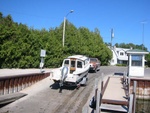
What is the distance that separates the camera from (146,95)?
22344 mm

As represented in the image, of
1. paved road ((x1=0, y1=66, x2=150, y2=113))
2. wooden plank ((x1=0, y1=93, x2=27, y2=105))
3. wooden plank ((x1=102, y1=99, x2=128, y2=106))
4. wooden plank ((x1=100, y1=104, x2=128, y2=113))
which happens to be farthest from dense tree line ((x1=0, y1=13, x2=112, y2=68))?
wooden plank ((x1=100, y1=104, x2=128, y2=113))

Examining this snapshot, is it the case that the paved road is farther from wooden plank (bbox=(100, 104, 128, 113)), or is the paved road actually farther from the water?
the water

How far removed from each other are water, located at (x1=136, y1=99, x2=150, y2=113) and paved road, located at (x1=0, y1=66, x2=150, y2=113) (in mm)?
4417

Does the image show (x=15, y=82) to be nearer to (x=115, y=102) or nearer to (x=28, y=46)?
(x=115, y=102)

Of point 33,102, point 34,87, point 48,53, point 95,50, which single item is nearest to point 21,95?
point 33,102

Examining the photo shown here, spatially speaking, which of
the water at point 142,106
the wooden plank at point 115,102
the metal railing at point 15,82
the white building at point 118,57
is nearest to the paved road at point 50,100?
the metal railing at point 15,82

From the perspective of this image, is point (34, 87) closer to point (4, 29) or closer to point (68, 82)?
point (68, 82)

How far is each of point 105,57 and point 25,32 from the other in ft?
103

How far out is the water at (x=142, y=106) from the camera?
1818 centimetres

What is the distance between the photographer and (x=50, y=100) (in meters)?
14.8

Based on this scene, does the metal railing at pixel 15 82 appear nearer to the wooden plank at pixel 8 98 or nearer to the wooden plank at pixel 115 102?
the wooden plank at pixel 8 98

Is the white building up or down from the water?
up

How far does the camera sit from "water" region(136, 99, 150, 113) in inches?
716

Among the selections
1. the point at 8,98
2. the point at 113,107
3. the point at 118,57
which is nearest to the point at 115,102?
the point at 113,107
